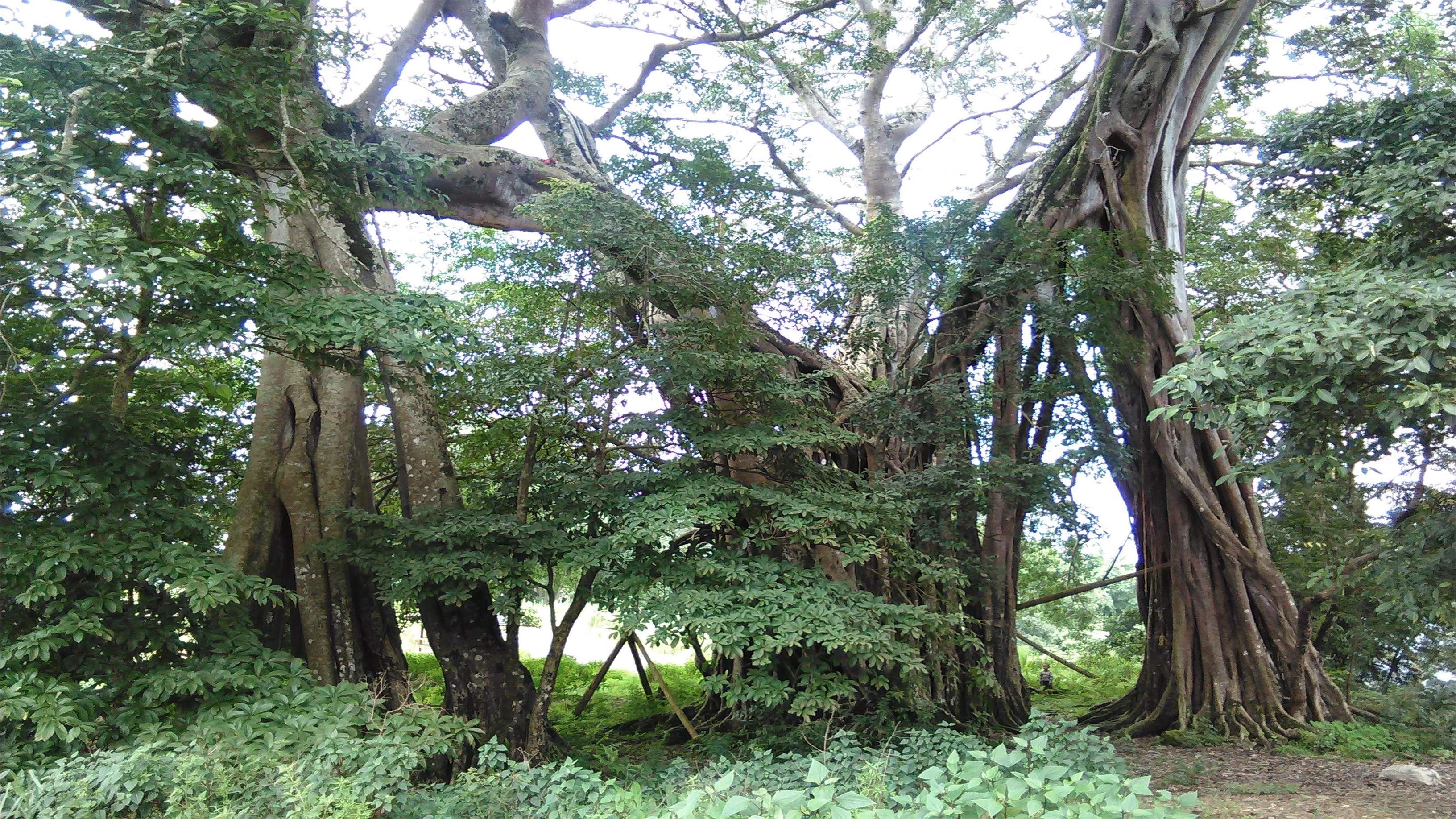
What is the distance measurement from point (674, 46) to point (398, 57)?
3087 millimetres

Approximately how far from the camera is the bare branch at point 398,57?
286 inches

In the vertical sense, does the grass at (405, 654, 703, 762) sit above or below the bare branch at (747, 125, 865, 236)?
below

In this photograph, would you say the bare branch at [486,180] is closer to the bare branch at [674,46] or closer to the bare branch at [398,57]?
the bare branch at [398,57]

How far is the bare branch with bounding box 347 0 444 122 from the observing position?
23.9ft

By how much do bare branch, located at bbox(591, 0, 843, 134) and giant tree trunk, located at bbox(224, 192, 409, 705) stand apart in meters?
4.33

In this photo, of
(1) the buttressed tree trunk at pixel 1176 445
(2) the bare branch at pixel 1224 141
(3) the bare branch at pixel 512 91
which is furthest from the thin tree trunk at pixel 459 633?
(2) the bare branch at pixel 1224 141

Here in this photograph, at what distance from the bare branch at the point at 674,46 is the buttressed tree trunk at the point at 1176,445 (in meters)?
2.76

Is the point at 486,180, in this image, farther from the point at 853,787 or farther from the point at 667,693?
the point at 853,787

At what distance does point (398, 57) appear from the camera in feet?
24.5

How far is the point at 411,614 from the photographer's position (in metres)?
7.56

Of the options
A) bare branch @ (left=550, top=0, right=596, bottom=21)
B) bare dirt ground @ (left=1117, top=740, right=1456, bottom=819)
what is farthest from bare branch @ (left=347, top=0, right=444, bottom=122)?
bare dirt ground @ (left=1117, top=740, right=1456, bottom=819)

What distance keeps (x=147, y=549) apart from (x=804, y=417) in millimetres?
3317

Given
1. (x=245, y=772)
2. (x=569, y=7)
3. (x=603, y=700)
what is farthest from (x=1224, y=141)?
(x=245, y=772)

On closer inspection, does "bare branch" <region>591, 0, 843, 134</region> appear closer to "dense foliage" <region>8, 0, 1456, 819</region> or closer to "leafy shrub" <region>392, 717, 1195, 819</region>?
"dense foliage" <region>8, 0, 1456, 819</region>
